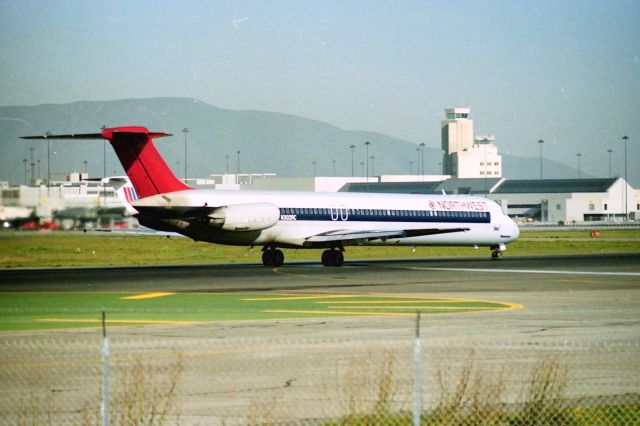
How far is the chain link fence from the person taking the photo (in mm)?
12898

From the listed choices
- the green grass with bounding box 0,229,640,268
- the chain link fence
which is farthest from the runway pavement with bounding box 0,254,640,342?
the green grass with bounding box 0,229,640,268

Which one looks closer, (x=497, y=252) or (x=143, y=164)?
(x=143, y=164)

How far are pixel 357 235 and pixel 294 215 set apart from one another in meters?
3.00

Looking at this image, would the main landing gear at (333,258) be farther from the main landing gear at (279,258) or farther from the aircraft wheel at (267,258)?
the aircraft wheel at (267,258)

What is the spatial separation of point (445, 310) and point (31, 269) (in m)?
A: 25.3

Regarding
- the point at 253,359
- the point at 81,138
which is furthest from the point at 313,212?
the point at 253,359

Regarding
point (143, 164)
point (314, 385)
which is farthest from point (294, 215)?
point (314, 385)

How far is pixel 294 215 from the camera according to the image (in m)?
47.3

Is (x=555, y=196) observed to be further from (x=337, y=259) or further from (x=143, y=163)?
(x=143, y=163)

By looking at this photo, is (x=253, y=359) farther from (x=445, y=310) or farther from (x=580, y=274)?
(x=580, y=274)

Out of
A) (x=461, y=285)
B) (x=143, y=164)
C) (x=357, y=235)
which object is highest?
(x=143, y=164)

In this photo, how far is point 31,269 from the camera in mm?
46844

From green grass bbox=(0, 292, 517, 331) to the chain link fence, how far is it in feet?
18.4

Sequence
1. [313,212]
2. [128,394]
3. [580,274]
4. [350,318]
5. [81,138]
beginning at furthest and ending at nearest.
→ [313,212] < [580,274] < [81,138] < [350,318] < [128,394]
